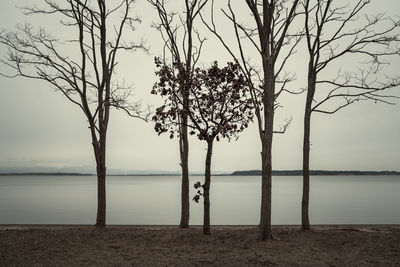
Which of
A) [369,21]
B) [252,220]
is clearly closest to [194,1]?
[369,21]

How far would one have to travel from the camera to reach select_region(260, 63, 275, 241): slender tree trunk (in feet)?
38.1

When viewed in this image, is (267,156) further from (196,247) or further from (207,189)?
(196,247)

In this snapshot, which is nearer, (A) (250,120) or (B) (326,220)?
(A) (250,120)

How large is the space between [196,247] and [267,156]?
370cm

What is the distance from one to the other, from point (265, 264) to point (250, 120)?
5.61 meters

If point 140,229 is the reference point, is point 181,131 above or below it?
above

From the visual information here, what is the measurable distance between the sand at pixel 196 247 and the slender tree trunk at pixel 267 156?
0.62 meters

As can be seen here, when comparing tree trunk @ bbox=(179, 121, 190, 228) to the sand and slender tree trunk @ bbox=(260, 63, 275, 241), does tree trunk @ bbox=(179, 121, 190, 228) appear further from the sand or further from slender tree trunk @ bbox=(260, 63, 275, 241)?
slender tree trunk @ bbox=(260, 63, 275, 241)

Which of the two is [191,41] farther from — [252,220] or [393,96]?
[252,220]

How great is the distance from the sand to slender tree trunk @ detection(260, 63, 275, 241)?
2.03ft

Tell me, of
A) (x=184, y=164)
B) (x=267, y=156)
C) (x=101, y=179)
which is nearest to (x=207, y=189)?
(x=184, y=164)

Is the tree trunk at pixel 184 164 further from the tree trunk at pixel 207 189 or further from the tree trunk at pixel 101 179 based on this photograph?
the tree trunk at pixel 101 179

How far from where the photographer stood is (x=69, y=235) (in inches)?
487

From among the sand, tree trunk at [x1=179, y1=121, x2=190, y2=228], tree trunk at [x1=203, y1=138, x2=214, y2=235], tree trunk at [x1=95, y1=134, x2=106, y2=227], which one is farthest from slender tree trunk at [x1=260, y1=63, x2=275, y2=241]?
tree trunk at [x1=95, y1=134, x2=106, y2=227]
